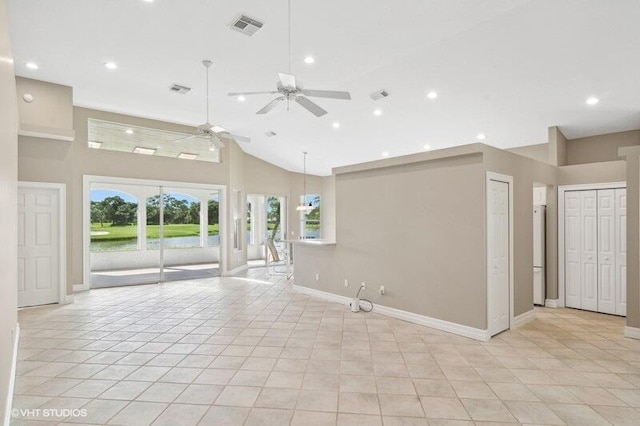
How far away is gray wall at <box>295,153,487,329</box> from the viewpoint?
13.2 ft

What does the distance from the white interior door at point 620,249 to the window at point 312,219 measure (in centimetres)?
882

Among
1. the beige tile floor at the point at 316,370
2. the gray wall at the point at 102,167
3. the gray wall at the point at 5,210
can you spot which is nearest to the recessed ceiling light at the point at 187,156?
the gray wall at the point at 102,167

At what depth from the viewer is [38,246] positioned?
18.1ft

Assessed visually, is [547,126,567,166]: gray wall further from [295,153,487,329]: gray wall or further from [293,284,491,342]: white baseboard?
[293,284,491,342]: white baseboard

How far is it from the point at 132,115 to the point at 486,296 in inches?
308

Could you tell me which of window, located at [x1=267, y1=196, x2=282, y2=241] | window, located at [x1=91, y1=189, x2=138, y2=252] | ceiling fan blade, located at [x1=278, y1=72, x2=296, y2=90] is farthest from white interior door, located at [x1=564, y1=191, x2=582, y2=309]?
window, located at [x1=91, y1=189, x2=138, y2=252]

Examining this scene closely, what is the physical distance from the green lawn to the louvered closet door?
27.0 ft

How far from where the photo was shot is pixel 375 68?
5.05 m

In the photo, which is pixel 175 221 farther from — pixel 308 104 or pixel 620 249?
pixel 620 249

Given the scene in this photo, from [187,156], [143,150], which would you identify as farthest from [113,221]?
[187,156]

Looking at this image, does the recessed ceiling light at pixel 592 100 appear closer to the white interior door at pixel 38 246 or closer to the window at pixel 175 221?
the window at pixel 175 221

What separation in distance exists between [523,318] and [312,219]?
28.6 ft

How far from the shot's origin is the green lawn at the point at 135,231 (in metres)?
8.27

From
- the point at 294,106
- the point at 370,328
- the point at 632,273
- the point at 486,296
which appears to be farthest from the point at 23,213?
the point at 632,273
